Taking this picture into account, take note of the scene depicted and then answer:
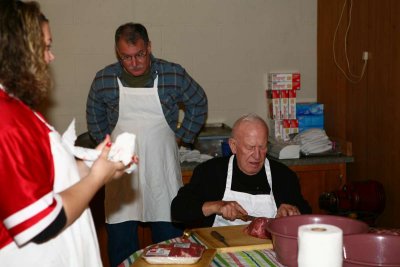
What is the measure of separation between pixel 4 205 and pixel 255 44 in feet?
11.6

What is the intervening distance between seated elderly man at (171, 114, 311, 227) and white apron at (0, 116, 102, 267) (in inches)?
46.0

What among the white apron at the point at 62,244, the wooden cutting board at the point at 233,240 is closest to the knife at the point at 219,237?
the wooden cutting board at the point at 233,240

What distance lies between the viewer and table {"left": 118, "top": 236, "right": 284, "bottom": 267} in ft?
7.11

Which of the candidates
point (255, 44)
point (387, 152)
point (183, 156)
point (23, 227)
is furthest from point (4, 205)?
point (255, 44)

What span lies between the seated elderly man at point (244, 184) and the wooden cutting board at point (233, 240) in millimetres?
324

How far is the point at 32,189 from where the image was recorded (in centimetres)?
148

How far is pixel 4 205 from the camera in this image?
147 cm

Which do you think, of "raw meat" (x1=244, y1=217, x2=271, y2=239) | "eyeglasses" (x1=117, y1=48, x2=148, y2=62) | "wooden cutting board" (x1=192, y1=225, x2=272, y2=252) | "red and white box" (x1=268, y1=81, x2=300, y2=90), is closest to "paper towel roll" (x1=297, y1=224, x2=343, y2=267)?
"wooden cutting board" (x1=192, y1=225, x2=272, y2=252)

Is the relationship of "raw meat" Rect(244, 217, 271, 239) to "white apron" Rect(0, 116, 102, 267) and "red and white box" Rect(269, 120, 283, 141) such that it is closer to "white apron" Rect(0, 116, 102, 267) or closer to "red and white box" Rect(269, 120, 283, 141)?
"white apron" Rect(0, 116, 102, 267)

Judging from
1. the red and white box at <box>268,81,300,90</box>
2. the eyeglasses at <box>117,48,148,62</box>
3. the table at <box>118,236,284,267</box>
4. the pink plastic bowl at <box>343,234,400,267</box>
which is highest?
the eyeglasses at <box>117,48,148,62</box>

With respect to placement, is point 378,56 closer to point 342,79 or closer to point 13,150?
point 342,79

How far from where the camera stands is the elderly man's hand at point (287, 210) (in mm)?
2757

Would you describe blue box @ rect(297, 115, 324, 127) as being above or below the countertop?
above

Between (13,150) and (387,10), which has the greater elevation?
(387,10)
